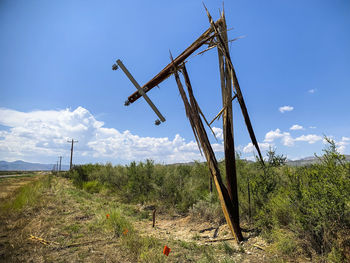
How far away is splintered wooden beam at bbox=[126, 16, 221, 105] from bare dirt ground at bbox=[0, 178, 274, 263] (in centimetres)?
381

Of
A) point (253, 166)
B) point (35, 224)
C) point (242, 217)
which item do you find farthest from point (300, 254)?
point (35, 224)

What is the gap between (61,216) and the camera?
8219mm

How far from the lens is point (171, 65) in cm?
485

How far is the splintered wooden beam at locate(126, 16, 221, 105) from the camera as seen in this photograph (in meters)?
4.66

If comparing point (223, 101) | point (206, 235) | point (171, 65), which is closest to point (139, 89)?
point (171, 65)

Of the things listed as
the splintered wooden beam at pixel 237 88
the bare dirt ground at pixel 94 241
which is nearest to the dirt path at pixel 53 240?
the bare dirt ground at pixel 94 241

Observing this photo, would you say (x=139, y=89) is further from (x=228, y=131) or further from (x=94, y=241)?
(x=94, y=241)

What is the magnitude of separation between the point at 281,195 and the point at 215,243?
218 centimetres

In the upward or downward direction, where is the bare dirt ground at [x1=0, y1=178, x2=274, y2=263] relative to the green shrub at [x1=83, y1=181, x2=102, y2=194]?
downward

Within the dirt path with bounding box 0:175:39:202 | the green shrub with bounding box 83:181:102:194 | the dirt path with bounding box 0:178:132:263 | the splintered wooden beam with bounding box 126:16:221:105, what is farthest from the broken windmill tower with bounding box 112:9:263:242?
the dirt path with bounding box 0:175:39:202

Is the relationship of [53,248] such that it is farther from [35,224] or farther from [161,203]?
[161,203]

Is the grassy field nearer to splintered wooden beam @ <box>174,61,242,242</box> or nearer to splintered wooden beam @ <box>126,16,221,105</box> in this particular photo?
splintered wooden beam @ <box>174,61,242,242</box>

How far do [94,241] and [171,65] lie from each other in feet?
17.9

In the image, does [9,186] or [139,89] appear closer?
[139,89]
